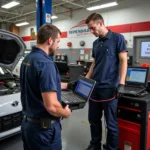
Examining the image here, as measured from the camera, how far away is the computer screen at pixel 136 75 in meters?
2.18

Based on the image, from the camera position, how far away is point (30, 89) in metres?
1.29

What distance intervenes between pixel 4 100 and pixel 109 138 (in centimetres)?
143

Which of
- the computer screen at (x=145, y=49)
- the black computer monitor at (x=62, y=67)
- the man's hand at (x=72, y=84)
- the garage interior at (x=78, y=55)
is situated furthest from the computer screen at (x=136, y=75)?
the computer screen at (x=145, y=49)

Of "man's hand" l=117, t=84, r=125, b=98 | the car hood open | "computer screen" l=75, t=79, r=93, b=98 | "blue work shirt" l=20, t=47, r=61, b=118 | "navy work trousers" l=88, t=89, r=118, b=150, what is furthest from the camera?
the car hood open

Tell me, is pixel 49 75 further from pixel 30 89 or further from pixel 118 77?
pixel 118 77

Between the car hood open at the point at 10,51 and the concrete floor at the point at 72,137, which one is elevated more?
the car hood open at the point at 10,51

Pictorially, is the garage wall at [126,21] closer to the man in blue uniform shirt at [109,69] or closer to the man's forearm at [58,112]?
the man in blue uniform shirt at [109,69]

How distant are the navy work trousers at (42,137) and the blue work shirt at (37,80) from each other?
10 cm

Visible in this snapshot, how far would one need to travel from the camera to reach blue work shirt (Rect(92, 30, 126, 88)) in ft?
6.86


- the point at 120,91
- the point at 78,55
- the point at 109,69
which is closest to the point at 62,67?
the point at 109,69

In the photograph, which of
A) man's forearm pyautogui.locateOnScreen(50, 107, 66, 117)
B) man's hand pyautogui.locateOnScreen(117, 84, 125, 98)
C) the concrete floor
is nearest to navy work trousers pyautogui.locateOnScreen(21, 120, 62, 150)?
man's forearm pyautogui.locateOnScreen(50, 107, 66, 117)

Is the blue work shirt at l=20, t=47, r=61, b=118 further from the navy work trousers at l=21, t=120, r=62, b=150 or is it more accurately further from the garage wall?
the garage wall

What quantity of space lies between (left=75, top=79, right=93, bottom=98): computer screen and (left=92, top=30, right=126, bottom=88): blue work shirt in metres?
0.35

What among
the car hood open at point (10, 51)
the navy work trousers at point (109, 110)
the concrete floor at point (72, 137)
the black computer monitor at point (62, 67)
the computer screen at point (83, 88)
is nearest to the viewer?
the computer screen at point (83, 88)
